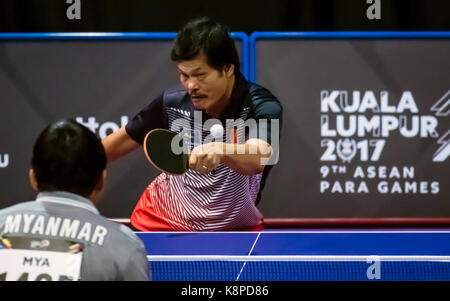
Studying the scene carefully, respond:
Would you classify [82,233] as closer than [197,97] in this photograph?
Yes

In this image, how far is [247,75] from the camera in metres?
4.49

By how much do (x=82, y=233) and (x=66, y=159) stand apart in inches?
7.9

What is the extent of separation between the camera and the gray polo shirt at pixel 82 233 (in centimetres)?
173

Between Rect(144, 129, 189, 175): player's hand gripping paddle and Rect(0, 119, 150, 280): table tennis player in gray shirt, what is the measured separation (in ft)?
3.34

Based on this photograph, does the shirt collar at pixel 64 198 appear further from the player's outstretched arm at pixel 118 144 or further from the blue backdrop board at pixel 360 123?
the blue backdrop board at pixel 360 123

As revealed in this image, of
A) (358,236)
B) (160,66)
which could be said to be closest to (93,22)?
(160,66)

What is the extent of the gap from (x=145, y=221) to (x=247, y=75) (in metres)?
1.53

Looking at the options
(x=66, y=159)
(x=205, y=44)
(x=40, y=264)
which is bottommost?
(x=40, y=264)

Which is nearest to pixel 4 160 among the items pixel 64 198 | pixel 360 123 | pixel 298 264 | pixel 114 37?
pixel 114 37

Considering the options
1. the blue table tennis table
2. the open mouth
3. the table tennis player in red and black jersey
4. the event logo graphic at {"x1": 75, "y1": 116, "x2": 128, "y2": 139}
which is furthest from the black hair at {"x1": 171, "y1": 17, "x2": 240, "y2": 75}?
the event logo graphic at {"x1": 75, "y1": 116, "x2": 128, "y2": 139}

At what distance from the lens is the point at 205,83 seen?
3.07 metres

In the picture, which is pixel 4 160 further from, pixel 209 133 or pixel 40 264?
pixel 40 264

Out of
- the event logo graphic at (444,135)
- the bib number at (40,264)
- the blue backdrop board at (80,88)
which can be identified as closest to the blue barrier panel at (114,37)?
the blue backdrop board at (80,88)

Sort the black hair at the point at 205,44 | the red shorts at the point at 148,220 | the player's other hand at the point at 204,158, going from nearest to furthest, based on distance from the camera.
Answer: the player's other hand at the point at 204,158 → the black hair at the point at 205,44 → the red shorts at the point at 148,220
